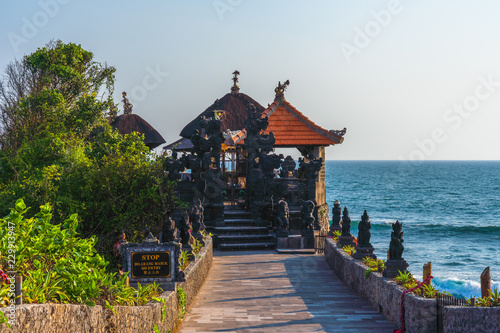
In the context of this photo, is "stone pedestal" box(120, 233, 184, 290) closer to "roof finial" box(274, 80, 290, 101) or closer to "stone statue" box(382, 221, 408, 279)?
"stone statue" box(382, 221, 408, 279)

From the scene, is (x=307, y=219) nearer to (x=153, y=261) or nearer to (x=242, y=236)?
(x=242, y=236)

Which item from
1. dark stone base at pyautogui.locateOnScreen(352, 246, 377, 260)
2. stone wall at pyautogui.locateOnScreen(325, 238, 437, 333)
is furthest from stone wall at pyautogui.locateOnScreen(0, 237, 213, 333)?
dark stone base at pyautogui.locateOnScreen(352, 246, 377, 260)

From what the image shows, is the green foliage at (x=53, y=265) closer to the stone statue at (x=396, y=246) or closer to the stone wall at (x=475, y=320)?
the stone wall at (x=475, y=320)

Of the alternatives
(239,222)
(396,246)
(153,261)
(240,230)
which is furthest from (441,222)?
(153,261)

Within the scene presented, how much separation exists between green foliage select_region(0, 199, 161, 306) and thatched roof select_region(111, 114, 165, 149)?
29977mm

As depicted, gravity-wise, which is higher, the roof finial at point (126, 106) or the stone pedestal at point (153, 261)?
the roof finial at point (126, 106)

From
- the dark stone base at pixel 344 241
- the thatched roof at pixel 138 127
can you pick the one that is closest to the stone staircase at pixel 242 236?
the dark stone base at pixel 344 241

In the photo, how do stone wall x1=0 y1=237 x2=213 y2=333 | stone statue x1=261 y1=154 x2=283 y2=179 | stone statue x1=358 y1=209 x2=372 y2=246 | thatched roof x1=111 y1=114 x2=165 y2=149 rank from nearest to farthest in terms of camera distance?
1. stone wall x1=0 y1=237 x2=213 y2=333
2. stone statue x1=358 y1=209 x2=372 y2=246
3. stone statue x1=261 y1=154 x2=283 y2=179
4. thatched roof x1=111 y1=114 x2=165 y2=149

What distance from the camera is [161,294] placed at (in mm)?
11094

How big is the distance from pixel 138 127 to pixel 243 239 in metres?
18.4

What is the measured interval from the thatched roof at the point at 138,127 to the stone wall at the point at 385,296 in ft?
76.3

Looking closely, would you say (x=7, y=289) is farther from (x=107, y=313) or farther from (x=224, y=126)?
(x=224, y=126)

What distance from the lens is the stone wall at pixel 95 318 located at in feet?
18.6

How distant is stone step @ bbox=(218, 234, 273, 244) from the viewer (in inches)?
885
